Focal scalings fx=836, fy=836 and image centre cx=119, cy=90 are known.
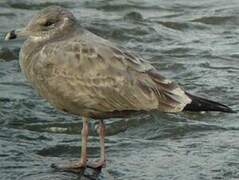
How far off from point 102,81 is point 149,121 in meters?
1.64

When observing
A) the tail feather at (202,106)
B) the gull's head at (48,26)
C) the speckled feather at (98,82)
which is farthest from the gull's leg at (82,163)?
the tail feather at (202,106)

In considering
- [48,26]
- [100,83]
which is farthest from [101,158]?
[48,26]

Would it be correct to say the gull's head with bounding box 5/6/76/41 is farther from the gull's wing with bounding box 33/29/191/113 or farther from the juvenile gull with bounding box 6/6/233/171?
the gull's wing with bounding box 33/29/191/113

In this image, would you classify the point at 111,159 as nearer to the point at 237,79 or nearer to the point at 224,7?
the point at 237,79

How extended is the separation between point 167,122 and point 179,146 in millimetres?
808

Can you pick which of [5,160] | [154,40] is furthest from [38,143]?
[154,40]

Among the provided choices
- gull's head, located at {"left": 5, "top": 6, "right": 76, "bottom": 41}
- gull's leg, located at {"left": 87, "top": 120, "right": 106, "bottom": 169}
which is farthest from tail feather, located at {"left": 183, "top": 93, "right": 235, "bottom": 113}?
gull's head, located at {"left": 5, "top": 6, "right": 76, "bottom": 41}

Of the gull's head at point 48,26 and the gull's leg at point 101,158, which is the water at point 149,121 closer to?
the gull's leg at point 101,158

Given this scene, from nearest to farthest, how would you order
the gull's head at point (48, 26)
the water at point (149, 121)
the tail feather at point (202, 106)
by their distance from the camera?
the tail feather at point (202, 106)
the water at point (149, 121)
the gull's head at point (48, 26)

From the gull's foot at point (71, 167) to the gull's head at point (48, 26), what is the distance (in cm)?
109

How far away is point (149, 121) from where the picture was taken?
8.18m

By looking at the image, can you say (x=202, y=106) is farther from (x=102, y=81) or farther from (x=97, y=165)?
(x=97, y=165)

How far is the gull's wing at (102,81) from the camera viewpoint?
6.63 meters

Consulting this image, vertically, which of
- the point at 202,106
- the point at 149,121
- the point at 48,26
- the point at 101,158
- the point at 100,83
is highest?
the point at 48,26
